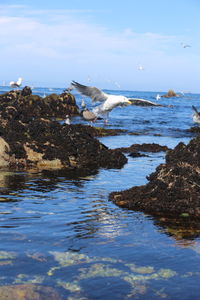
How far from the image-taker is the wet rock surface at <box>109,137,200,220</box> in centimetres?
776

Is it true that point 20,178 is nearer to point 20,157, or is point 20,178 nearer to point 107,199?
point 20,157

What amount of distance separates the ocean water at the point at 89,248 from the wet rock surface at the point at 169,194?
365 millimetres

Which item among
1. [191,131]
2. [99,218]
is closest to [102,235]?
[99,218]

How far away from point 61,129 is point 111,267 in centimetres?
976

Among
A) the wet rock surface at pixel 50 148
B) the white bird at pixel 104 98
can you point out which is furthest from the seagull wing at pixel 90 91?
the wet rock surface at pixel 50 148

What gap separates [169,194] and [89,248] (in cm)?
269

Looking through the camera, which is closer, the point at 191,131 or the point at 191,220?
the point at 191,220

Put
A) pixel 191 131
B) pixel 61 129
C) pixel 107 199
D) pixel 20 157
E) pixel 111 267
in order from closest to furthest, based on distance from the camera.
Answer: pixel 111 267 < pixel 107 199 < pixel 20 157 < pixel 61 129 < pixel 191 131

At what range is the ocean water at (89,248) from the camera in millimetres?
4711

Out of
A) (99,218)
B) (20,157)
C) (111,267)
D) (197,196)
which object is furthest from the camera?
(20,157)

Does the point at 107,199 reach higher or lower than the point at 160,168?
lower

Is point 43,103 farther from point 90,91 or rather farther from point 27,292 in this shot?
point 27,292

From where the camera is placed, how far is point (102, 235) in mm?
6410

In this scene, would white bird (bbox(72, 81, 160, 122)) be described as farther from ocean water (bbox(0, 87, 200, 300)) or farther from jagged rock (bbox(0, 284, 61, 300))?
jagged rock (bbox(0, 284, 61, 300))
